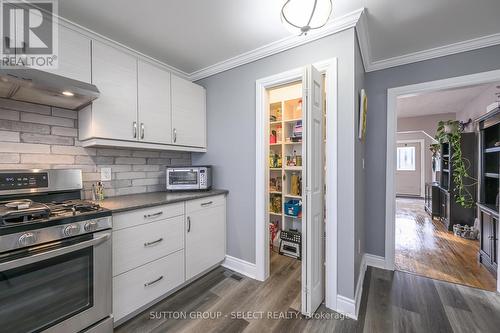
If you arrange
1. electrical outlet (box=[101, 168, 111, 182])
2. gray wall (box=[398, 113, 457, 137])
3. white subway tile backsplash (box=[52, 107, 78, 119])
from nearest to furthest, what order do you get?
white subway tile backsplash (box=[52, 107, 78, 119]), electrical outlet (box=[101, 168, 111, 182]), gray wall (box=[398, 113, 457, 137])

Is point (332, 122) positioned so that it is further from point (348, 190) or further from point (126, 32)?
point (126, 32)

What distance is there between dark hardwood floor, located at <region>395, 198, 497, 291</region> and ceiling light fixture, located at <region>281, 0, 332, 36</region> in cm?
279

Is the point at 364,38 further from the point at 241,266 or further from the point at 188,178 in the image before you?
the point at 241,266

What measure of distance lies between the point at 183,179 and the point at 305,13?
192cm

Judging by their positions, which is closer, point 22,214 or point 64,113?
point 22,214

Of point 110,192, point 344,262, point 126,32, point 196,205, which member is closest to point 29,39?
point 126,32

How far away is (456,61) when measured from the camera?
Result: 2.18m

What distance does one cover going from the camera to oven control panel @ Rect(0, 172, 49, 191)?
59.2 inches

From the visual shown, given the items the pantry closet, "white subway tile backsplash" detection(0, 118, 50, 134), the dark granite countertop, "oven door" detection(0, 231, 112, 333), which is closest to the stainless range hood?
"white subway tile backsplash" detection(0, 118, 50, 134)

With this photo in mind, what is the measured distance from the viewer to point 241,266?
242 centimetres

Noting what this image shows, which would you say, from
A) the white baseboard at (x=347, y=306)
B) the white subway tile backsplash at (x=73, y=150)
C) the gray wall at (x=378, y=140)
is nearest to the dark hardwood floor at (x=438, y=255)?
the gray wall at (x=378, y=140)

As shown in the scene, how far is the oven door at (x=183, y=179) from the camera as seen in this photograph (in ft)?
7.95

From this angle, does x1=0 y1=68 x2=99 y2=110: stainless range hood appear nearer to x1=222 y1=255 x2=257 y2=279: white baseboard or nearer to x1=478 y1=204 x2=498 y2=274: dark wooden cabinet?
x1=222 y1=255 x2=257 y2=279: white baseboard

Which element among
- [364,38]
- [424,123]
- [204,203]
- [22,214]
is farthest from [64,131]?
[424,123]
